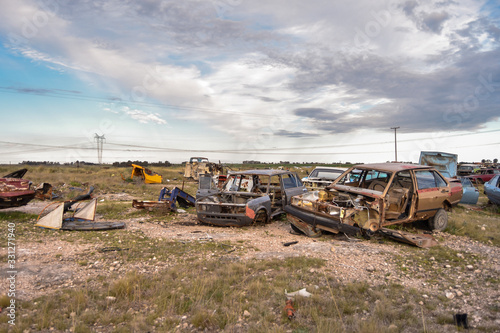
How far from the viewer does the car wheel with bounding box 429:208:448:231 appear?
25.7 ft

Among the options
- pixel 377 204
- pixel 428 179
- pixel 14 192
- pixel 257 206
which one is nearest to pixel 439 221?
pixel 428 179

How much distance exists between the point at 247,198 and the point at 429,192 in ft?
15.8

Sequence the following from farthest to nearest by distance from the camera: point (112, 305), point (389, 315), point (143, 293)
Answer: point (143, 293)
point (112, 305)
point (389, 315)

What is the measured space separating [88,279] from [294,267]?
3195 mm

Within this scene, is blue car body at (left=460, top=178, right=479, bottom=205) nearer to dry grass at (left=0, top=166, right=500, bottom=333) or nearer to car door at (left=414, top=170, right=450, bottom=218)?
car door at (left=414, top=170, right=450, bottom=218)

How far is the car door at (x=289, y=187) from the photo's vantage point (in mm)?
9156

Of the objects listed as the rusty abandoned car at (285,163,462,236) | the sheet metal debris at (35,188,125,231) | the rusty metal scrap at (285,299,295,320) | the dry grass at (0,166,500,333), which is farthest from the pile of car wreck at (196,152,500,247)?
the rusty metal scrap at (285,299,295,320)

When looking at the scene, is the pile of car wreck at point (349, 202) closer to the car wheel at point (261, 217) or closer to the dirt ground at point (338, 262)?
the car wheel at point (261, 217)

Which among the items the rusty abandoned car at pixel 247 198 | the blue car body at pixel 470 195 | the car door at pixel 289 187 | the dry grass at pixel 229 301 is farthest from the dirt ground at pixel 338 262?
the blue car body at pixel 470 195

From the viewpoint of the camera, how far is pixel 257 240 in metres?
6.93

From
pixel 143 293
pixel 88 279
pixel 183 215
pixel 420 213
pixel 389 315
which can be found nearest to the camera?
pixel 389 315

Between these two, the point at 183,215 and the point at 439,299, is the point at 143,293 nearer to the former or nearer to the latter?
the point at 439,299

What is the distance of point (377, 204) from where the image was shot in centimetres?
660

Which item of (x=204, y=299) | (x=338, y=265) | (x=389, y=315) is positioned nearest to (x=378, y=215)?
(x=338, y=265)
